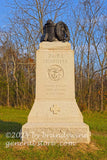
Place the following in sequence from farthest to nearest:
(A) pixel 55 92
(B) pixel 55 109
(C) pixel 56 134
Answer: (A) pixel 55 92 < (B) pixel 55 109 < (C) pixel 56 134

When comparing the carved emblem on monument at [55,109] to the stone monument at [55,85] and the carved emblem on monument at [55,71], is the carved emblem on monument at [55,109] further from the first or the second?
the carved emblem on monument at [55,71]

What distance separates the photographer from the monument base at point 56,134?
428 centimetres

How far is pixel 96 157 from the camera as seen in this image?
3.58m

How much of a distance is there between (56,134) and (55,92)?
1.20m

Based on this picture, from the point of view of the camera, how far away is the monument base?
4.28 meters

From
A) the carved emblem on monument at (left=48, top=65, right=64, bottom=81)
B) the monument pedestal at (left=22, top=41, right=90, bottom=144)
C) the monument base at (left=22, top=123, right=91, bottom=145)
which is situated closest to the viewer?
the monument base at (left=22, top=123, right=91, bottom=145)

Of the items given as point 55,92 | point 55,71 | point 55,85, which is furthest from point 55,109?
point 55,71

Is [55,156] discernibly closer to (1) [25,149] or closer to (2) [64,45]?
(1) [25,149]

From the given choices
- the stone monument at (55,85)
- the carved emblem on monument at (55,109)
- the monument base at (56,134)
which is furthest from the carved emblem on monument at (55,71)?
the monument base at (56,134)

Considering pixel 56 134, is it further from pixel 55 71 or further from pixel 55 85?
pixel 55 71

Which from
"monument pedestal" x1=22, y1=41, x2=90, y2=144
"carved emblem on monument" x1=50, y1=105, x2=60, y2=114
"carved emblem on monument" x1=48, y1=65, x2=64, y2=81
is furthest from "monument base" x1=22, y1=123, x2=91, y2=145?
"carved emblem on monument" x1=48, y1=65, x2=64, y2=81

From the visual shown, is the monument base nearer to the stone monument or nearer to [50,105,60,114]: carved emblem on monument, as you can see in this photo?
the stone monument

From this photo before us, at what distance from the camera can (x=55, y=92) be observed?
5.02 m

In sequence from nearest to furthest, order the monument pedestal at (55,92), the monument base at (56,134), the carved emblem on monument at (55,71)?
the monument base at (56,134) < the monument pedestal at (55,92) < the carved emblem on monument at (55,71)
